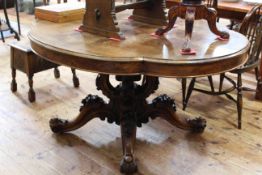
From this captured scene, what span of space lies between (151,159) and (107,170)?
0.95ft

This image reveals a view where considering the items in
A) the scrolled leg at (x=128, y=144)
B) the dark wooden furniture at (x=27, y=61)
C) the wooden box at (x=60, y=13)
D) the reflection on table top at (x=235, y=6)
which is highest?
the wooden box at (x=60, y=13)

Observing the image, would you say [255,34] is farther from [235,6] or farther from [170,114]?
[170,114]

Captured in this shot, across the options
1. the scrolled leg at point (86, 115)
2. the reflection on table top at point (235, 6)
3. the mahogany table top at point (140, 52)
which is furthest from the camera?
the reflection on table top at point (235, 6)

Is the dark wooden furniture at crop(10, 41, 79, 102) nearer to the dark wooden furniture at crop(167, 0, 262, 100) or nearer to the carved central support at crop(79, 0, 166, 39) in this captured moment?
the carved central support at crop(79, 0, 166, 39)

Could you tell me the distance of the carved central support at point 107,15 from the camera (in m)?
1.62

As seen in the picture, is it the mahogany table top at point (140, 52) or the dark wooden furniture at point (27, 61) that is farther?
the dark wooden furniture at point (27, 61)

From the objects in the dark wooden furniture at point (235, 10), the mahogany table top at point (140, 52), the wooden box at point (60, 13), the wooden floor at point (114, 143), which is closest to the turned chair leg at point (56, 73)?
the wooden floor at point (114, 143)

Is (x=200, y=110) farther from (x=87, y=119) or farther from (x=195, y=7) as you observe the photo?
(x=195, y=7)

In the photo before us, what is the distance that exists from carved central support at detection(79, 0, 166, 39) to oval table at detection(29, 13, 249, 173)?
0.04 meters

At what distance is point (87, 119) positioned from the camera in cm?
219

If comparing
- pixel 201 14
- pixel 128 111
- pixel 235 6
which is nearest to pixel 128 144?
pixel 128 111

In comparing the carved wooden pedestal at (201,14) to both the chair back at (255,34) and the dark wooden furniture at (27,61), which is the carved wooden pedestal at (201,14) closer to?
the chair back at (255,34)

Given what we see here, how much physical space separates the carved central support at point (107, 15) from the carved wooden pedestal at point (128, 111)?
1.19ft

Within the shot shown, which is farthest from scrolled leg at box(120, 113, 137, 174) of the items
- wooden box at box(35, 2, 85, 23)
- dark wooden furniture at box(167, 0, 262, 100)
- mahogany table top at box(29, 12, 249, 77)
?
dark wooden furniture at box(167, 0, 262, 100)
